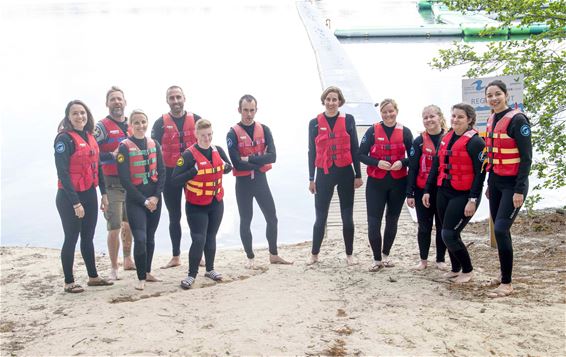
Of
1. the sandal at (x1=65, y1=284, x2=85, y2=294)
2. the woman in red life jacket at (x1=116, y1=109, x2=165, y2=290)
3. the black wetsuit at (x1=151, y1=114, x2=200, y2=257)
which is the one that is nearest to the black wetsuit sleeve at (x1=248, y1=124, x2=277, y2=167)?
the black wetsuit at (x1=151, y1=114, x2=200, y2=257)

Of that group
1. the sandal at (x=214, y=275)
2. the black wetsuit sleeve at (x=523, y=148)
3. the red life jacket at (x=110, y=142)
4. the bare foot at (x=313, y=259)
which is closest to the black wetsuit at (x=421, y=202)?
the black wetsuit sleeve at (x=523, y=148)

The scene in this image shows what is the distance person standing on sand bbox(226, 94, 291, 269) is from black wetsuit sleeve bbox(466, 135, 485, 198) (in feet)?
5.60

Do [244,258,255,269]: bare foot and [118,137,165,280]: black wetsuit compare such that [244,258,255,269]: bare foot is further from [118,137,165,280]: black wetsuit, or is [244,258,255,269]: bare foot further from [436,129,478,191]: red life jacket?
[436,129,478,191]: red life jacket

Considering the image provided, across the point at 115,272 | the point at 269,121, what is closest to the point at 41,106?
the point at 269,121

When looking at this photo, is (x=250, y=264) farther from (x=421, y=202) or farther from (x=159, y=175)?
(x=421, y=202)

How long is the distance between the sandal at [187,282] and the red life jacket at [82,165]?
3.50 ft

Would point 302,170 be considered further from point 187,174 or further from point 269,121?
point 187,174

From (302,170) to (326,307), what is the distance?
5790 mm

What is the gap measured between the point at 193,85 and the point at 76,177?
13.0 m

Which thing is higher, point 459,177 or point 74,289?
point 459,177

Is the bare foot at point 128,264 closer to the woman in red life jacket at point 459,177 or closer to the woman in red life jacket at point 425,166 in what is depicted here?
the woman in red life jacket at point 425,166

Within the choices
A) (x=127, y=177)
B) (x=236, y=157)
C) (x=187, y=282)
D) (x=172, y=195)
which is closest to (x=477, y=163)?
(x=236, y=157)

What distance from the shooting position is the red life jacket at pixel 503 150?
400 cm

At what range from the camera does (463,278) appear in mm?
4375
